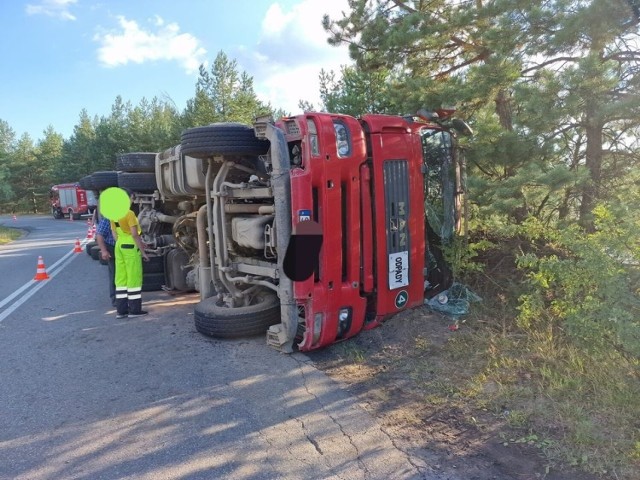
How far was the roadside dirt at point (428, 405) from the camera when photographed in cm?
267

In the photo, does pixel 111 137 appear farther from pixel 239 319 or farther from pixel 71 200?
pixel 239 319

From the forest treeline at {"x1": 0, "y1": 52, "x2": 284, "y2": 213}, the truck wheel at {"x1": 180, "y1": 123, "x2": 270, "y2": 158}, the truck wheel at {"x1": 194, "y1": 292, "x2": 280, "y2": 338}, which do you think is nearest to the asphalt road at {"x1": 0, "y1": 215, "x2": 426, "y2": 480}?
the truck wheel at {"x1": 194, "y1": 292, "x2": 280, "y2": 338}

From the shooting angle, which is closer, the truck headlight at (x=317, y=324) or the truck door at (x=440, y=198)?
the truck headlight at (x=317, y=324)

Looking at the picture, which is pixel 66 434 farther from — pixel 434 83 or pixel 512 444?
pixel 434 83

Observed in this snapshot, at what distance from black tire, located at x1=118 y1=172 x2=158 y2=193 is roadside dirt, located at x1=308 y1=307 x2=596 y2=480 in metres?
4.86

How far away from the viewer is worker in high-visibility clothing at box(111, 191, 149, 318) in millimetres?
6297

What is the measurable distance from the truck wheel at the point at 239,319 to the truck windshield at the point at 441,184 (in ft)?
6.49

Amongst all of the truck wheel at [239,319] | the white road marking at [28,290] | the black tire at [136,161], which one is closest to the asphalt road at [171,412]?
the truck wheel at [239,319]

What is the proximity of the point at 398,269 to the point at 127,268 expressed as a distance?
3.65m

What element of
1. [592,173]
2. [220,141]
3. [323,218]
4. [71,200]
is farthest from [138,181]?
[71,200]

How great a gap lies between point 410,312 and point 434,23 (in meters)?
3.85

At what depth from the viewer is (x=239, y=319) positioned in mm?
4863

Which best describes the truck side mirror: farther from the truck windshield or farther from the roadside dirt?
the roadside dirt

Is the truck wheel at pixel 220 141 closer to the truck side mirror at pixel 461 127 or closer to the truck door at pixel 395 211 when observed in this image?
the truck door at pixel 395 211
